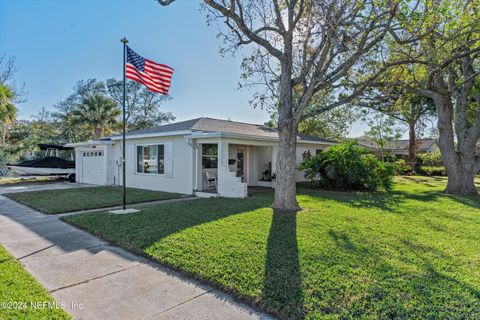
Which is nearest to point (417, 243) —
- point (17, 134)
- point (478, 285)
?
point (478, 285)

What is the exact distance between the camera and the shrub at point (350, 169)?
12883mm

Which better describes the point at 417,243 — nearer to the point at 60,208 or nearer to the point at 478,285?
the point at 478,285

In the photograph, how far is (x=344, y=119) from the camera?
2698 cm

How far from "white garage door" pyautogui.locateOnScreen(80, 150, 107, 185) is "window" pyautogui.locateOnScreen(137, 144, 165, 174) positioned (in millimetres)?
3719

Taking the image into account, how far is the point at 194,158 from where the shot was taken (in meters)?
12.1

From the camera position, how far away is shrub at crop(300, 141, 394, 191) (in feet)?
42.3

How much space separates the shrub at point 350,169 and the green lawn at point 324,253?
4233 mm

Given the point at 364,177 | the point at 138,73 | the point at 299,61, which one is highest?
the point at 299,61

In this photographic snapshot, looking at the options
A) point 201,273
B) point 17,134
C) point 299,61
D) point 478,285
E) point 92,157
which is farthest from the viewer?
point 17,134

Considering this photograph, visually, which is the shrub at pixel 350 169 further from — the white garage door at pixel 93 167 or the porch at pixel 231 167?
the white garage door at pixel 93 167

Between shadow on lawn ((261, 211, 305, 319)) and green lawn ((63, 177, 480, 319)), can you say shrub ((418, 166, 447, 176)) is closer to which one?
green lawn ((63, 177, 480, 319))

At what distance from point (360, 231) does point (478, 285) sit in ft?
8.47

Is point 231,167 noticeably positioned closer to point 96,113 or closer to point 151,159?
point 151,159

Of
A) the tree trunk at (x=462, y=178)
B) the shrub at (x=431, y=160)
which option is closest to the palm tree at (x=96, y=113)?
the tree trunk at (x=462, y=178)
